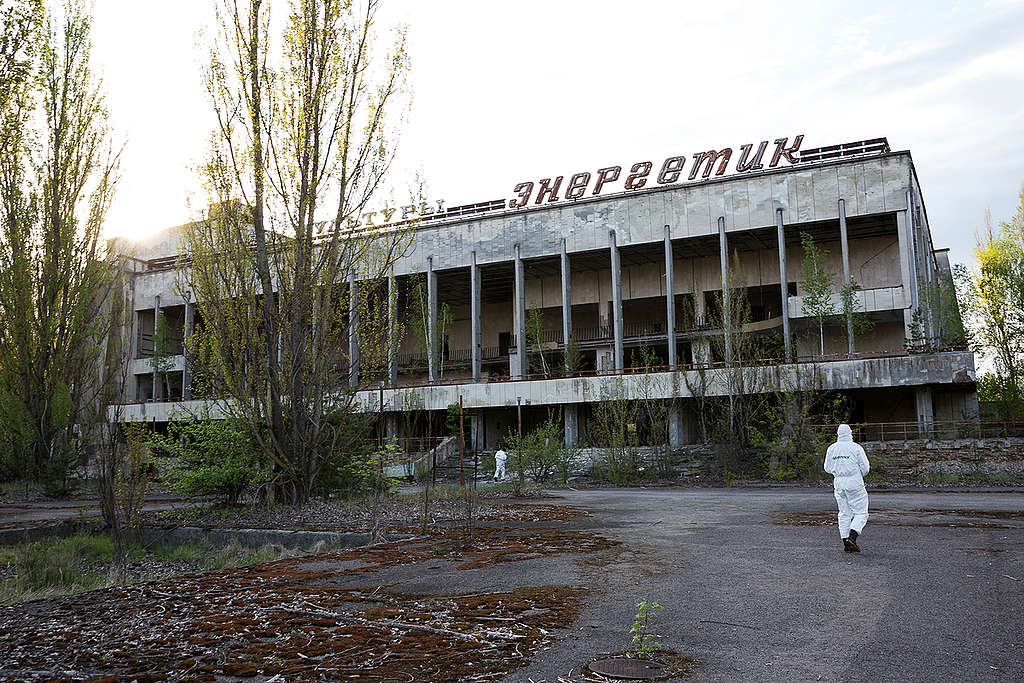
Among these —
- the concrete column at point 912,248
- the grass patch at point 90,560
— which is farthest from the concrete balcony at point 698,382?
the grass patch at point 90,560

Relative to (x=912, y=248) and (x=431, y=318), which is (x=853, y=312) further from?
(x=431, y=318)

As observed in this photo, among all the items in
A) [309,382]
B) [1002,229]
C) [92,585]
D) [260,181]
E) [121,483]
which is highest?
[1002,229]

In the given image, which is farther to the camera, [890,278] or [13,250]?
[890,278]

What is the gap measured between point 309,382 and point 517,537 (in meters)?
5.93

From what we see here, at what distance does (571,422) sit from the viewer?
41656 mm

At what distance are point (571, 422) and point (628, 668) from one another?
37.4m

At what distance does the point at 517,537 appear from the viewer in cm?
1085

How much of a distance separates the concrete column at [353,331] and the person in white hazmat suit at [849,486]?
938 centimetres

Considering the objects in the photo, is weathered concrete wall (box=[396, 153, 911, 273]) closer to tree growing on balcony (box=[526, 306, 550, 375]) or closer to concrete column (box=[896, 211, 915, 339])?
concrete column (box=[896, 211, 915, 339])

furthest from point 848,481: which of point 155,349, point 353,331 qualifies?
point 155,349

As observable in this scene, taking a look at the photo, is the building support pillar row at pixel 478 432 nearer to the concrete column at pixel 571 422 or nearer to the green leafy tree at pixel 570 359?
the concrete column at pixel 571 422

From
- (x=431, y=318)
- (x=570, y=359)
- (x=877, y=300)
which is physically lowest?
(x=570, y=359)

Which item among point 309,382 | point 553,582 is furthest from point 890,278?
point 553,582

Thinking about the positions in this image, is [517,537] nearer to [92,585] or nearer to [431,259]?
[92,585]
